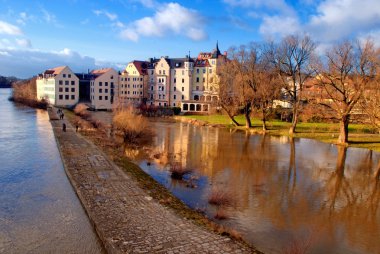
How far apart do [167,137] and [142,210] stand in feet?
76.9

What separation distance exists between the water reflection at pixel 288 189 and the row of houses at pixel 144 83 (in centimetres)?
4807

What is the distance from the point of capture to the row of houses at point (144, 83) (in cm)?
7875

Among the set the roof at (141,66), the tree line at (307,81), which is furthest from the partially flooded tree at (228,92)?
the roof at (141,66)

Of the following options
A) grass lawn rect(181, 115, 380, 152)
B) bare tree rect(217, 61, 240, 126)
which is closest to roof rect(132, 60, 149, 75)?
grass lawn rect(181, 115, 380, 152)

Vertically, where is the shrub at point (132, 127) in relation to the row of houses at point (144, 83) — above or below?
below

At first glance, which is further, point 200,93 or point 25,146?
point 200,93

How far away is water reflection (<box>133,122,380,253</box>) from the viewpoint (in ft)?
38.3

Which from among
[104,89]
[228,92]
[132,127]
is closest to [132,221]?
[132,127]

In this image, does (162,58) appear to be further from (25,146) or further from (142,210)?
(142,210)

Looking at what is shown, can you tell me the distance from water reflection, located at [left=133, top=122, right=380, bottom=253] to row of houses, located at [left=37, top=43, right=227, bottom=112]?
158 feet

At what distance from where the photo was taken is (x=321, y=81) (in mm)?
32688

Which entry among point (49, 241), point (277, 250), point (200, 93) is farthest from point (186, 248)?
point (200, 93)

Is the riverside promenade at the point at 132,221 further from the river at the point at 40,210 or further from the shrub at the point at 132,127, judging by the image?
the shrub at the point at 132,127

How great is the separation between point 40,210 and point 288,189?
1145cm
